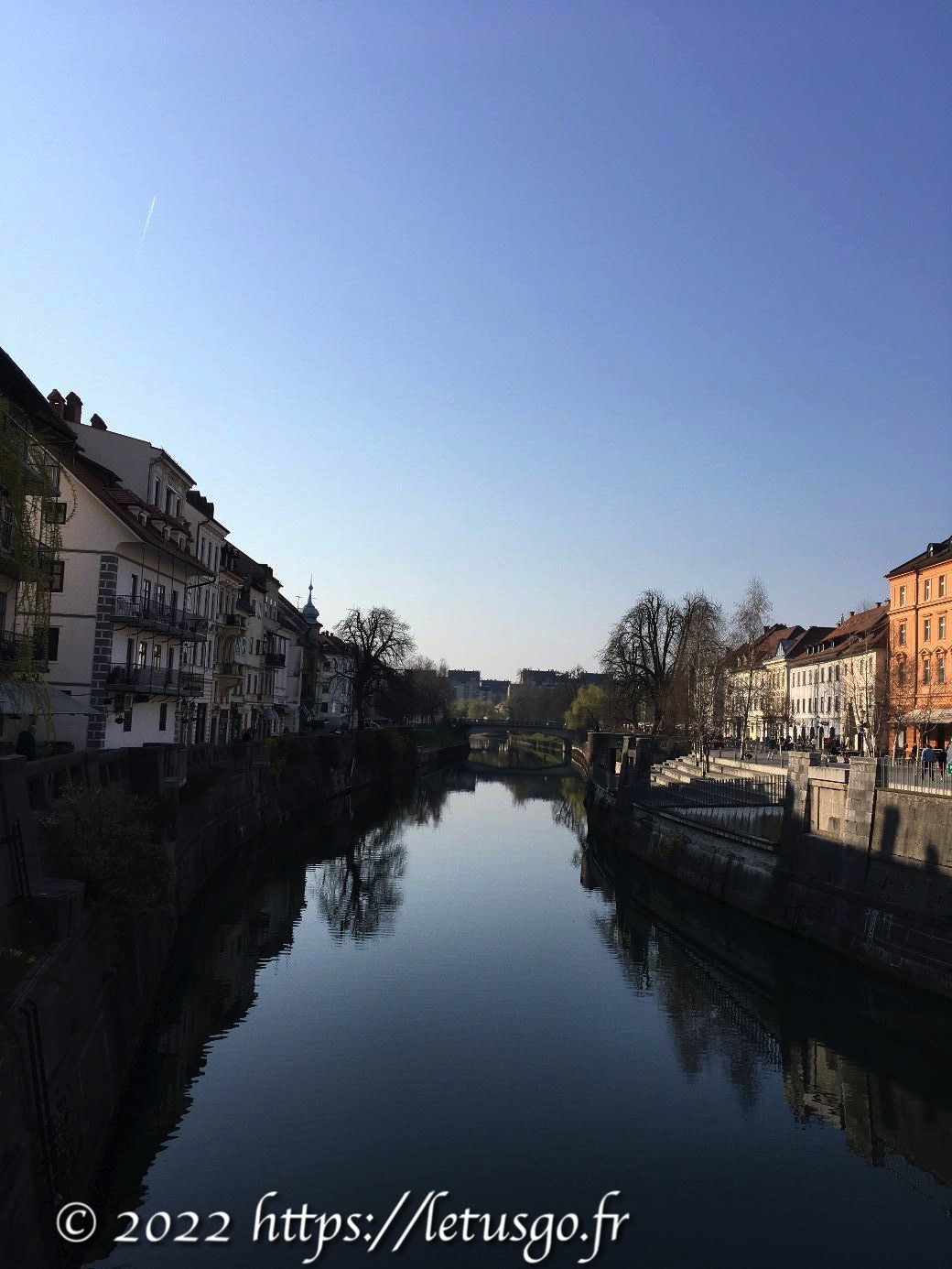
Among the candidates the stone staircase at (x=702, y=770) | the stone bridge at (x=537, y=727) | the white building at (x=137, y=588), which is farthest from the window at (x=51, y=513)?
the stone bridge at (x=537, y=727)

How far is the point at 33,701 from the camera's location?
1803cm

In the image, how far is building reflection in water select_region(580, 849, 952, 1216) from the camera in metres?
16.8

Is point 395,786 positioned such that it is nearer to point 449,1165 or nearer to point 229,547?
point 229,547

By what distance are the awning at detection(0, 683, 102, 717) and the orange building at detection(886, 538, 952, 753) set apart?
40.1 metres

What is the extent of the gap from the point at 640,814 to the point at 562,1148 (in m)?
33.1

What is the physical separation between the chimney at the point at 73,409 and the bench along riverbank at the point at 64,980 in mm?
19948

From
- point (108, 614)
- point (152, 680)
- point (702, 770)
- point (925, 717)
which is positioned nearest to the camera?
point (108, 614)

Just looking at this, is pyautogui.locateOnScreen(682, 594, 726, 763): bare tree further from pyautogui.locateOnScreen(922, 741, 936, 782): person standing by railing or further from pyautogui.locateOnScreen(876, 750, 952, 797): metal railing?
pyautogui.locateOnScreen(876, 750, 952, 797): metal railing

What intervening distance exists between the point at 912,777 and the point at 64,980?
19924mm

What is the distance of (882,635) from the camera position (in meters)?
67.7

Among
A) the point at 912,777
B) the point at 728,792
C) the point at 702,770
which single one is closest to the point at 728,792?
the point at 728,792

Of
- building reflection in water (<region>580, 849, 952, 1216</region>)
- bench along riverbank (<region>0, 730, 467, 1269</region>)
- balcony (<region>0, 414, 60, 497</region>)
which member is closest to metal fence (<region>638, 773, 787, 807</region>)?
building reflection in water (<region>580, 849, 952, 1216</region>)

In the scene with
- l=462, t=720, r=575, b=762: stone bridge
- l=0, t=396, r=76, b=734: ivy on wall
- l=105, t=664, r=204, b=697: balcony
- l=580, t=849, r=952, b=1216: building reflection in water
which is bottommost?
l=580, t=849, r=952, b=1216: building reflection in water

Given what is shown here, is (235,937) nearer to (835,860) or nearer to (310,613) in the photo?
(835,860)
